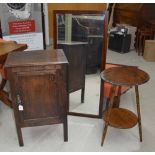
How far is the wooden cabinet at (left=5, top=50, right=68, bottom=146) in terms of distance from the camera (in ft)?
5.63

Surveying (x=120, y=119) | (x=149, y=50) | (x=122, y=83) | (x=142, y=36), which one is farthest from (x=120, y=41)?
(x=122, y=83)

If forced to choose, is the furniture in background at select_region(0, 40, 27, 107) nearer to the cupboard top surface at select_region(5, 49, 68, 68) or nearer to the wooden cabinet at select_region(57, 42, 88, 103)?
the cupboard top surface at select_region(5, 49, 68, 68)

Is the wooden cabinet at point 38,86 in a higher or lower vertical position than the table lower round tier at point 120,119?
higher

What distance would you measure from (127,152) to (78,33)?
1.28 m

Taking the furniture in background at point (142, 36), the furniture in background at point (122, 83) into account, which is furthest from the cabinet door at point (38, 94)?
the furniture in background at point (142, 36)

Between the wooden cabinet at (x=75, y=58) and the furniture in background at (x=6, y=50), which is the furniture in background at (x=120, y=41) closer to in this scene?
the wooden cabinet at (x=75, y=58)

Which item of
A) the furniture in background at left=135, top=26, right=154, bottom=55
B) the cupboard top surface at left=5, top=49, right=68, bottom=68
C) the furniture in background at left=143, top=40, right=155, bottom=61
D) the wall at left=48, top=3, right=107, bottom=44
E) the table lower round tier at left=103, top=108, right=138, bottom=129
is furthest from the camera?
the wall at left=48, top=3, right=107, bottom=44

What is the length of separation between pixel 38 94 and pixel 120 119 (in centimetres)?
85

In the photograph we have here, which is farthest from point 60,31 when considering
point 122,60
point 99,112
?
point 122,60

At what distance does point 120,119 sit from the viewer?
2.11 metres

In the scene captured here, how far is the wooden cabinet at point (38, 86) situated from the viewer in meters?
1.72

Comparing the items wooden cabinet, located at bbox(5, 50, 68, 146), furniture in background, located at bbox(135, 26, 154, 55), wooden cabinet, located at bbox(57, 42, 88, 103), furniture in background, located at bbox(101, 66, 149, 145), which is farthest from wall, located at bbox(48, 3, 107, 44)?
furniture in background, located at bbox(101, 66, 149, 145)

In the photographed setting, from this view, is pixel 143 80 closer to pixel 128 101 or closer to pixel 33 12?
pixel 128 101

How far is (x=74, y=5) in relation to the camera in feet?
16.5
